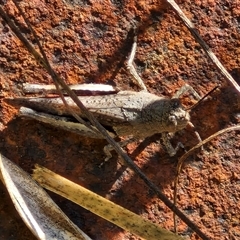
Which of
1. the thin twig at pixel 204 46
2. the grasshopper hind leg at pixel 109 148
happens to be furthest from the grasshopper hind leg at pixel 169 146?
the thin twig at pixel 204 46

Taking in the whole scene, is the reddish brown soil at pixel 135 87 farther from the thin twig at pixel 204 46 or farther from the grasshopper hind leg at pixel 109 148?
the thin twig at pixel 204 46

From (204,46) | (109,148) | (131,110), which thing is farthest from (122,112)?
(204,46)

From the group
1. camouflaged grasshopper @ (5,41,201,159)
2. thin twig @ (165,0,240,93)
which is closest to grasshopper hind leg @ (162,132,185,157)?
camouflaged grasshopper @ (5,41,201,159)

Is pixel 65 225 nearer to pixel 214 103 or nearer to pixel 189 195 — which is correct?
pixel 189 195

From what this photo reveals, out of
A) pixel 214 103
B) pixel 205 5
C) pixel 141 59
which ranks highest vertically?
pixel 205 5

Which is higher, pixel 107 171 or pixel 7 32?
pixel 7 32

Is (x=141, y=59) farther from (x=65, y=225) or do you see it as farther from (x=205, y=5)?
(x=65, y=225)

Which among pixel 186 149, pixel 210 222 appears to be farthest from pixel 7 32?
pixel 210 222

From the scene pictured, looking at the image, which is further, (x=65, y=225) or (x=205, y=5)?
(x=205, y=5)
